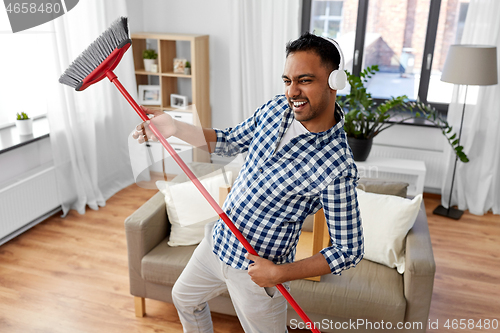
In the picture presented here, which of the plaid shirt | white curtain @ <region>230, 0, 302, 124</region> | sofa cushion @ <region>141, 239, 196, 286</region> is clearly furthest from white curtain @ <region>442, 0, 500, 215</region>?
the plaid shirt

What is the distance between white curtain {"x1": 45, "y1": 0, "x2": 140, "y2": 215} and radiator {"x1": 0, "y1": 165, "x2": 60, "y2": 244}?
0.09 m

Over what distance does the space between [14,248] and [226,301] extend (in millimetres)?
1648

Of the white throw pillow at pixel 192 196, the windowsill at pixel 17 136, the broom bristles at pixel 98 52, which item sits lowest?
the windowsill at pixel 17 136

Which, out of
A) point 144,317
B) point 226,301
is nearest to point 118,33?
point 226,301

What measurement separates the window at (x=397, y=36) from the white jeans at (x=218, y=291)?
3.07 m

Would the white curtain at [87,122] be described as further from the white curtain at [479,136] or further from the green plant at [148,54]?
the white curtain at [479,136]

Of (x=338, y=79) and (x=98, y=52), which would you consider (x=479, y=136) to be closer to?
(x=338, y=79)

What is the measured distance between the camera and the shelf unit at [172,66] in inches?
156

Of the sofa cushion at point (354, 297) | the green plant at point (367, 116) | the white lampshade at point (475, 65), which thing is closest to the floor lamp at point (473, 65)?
the white lampshade at point (475, 65)

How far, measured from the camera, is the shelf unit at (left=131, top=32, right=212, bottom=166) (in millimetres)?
3957

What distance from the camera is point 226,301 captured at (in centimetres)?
214

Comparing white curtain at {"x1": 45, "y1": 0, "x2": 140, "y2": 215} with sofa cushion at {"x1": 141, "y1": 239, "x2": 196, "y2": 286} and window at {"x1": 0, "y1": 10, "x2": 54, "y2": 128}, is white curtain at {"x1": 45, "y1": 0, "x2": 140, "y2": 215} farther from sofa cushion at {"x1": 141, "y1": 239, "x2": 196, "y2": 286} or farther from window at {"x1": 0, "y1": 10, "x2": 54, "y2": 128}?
sofa cushion at {"x1": 141, "y1": 239, "x2": 196, "y2": 286}

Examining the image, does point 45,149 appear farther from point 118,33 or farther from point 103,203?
point 118,33

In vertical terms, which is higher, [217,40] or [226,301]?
Answer: [217,40]
